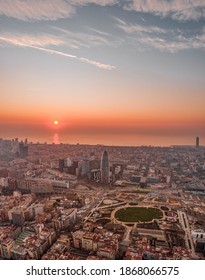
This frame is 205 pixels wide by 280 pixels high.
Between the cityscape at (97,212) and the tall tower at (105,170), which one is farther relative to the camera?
the tall tower at (105,170)

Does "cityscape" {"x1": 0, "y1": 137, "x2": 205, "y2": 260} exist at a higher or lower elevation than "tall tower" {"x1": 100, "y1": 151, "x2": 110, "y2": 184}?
lower

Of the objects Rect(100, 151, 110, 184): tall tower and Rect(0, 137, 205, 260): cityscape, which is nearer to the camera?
Rect(0, 137, 205, 260): cityscape

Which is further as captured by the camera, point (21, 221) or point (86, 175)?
point (86, 175)

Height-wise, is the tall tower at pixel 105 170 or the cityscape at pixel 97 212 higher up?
the tall tower at pixel 105 170

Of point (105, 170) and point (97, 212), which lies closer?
point (97, 212)
